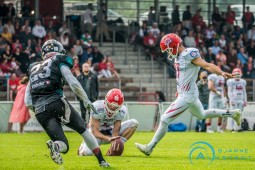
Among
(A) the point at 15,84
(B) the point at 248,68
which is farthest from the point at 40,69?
(B) the point at 248,68

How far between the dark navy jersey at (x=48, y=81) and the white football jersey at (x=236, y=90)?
1647 cm

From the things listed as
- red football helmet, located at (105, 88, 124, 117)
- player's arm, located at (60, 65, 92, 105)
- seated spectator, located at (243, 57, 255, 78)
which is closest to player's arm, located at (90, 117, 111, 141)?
red football helmet, located at (105, 88, 124, 117)

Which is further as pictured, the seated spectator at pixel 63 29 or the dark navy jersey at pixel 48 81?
the seated spectator at pixel 63 29

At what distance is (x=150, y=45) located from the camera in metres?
35.8

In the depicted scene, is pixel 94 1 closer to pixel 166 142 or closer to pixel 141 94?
pixel 141 94

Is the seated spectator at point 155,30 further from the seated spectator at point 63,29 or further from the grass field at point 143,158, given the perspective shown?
the grass field at point 143,158

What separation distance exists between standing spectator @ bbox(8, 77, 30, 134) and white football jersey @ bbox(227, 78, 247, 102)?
698cm

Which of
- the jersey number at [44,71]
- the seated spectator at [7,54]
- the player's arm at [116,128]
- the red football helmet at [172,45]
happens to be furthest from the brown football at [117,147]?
the seated spectator at [7,54]

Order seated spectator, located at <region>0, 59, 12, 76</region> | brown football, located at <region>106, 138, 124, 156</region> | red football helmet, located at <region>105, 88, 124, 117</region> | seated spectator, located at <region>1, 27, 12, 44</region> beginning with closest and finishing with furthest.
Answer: red football helmet, located at <region>105, 88, 124, 117</region> < brown football, located at <region>106, 138, 124, 156</region> < seated spectator, located at <region>0, 59, 12, 76</region> < seated spectator, located at <region>1, 27, 12, 44</region>

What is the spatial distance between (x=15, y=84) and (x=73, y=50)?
4.27m

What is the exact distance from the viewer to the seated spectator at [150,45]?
3575 cm

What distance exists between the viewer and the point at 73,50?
32438 millimetres

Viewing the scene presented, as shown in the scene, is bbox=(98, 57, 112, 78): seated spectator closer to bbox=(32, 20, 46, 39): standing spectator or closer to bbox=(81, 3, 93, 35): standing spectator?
bbox=(32, 20, 46, 39): standing spectator

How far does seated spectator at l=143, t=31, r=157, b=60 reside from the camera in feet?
117
